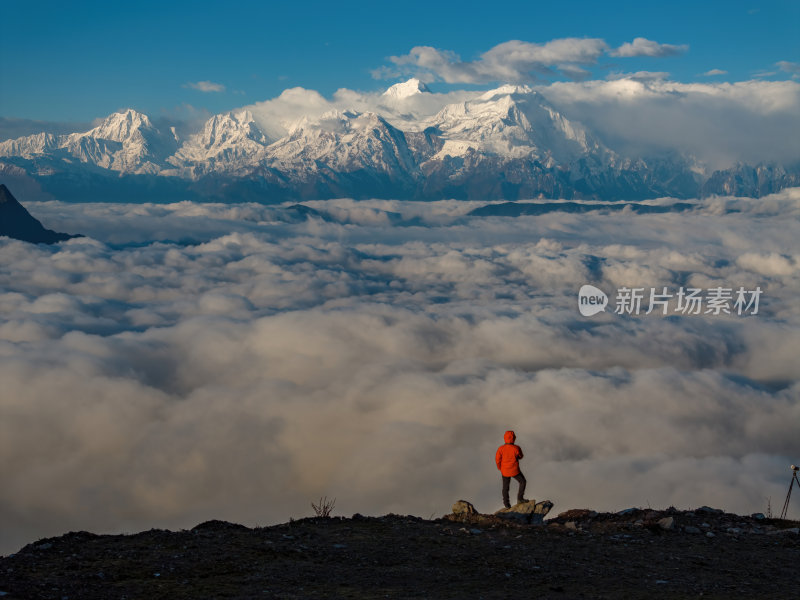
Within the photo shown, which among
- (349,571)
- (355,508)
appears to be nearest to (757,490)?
(355,508)

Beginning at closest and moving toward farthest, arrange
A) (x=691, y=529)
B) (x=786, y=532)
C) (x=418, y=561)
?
(x=418, y=561)
(x=691, y=529)
(x=786, y=532)

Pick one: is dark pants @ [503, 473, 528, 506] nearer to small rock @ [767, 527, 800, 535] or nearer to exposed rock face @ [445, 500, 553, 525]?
exposed rock face @ [445, 500, 553, 525]

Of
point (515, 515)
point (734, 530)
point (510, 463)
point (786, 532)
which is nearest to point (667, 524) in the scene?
point (734, 530)

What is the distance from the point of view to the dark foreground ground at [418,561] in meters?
16.4

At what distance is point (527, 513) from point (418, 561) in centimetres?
648

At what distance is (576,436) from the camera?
192 meters

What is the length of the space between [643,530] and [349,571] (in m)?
10.4

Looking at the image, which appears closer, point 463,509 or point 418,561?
point 418,561

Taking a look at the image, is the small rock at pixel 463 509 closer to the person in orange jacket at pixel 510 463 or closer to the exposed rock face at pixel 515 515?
the exposed rock face at pixel 515 515

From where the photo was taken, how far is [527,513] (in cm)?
2431

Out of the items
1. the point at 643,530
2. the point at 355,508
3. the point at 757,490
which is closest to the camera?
the point at 643,530

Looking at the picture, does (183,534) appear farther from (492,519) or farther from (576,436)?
(576,436)

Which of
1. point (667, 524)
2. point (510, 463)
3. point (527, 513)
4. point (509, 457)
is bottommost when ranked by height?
point (667, 524)

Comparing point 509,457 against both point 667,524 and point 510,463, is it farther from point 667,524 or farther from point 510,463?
point 667,524
